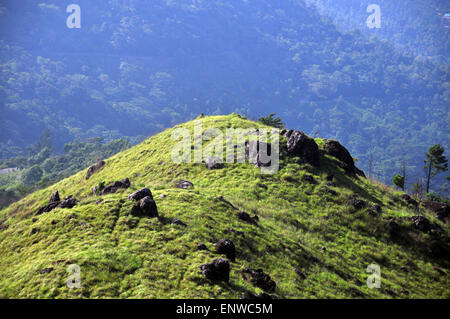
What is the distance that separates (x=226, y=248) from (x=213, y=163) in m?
24.8

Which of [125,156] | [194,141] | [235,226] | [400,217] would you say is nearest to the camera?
[235,226]

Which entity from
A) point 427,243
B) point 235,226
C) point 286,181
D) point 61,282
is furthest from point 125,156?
point 427,243

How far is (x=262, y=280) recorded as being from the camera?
69.1ft

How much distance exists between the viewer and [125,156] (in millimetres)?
64750

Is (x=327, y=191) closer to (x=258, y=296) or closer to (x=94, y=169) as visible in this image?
(x=258, y=296)

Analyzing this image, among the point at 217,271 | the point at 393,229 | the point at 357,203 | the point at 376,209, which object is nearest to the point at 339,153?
the point at 357,203

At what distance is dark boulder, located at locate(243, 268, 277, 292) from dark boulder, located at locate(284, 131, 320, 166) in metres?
25.4

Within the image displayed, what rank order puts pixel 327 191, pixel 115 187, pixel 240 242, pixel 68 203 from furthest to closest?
pixel 327 191 < pixel 115 187 < pixel 68 203 < pixel 240 242

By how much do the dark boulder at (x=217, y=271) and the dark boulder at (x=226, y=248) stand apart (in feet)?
10.4

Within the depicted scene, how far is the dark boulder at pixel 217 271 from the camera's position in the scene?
63.7ft

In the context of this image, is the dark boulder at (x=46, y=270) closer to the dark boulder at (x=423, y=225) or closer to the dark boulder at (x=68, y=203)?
the dark boulder at (x=68, y=203)

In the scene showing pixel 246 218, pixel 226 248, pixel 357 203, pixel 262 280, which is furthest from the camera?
pixel 357 203
